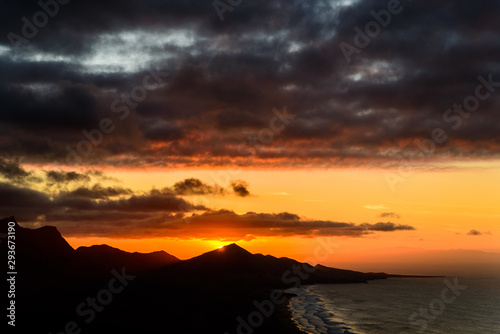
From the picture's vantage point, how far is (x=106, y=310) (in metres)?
106

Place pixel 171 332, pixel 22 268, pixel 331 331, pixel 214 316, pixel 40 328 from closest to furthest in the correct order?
pixel 40 328 < pixel 171 332 < pixel 331 331 < pixel 214 316 < pixel 22 268

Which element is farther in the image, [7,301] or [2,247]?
[2,247]

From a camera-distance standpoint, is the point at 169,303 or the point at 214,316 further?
the point at 169,303

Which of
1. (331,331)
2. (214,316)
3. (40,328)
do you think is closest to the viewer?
(40,328)

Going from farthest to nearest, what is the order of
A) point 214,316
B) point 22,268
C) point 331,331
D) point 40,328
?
point 22,268 < point 214,316 < point 331,331 < point 40,328

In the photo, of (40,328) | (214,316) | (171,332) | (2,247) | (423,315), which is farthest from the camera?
(2,247)

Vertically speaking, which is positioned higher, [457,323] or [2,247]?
[2,247]

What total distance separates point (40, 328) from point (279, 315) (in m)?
69.1

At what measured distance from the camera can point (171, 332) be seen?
93250 millimetres

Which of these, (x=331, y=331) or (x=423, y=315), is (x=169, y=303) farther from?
(x=423, y=315)

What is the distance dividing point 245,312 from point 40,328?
201 ft

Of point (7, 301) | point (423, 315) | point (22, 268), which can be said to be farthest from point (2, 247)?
point (423, 315)

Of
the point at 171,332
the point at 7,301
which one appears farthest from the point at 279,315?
the point at 7,301

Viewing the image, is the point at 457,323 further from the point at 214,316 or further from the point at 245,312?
the point at 214,316
